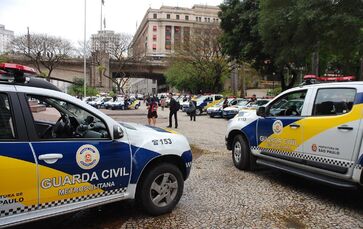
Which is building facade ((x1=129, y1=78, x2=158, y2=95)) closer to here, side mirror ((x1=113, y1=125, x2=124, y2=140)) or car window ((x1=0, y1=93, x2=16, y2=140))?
side mirror ((x1=113, y1=125, x2=124, y2=140))

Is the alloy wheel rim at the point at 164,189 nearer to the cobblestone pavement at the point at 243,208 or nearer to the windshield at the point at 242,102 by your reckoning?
the cobblestone pavement at the point at 243,208

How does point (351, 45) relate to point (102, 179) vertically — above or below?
above

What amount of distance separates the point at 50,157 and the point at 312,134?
3.88 metres

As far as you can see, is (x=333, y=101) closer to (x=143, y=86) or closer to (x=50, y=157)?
(x=50, y=157)

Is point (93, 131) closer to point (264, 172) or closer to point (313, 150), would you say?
point (313, 150)

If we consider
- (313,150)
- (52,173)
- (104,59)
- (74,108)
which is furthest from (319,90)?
(104,59)

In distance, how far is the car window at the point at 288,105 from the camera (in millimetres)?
5707

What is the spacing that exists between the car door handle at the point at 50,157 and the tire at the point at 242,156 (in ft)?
14.1

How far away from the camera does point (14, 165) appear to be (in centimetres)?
303

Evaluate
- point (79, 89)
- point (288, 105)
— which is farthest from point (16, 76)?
point (79, 89)

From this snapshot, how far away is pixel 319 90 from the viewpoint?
5.33 m

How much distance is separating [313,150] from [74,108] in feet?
11.9

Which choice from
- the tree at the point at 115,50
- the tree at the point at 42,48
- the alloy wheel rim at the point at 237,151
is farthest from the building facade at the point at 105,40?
the alloy wheel rim at the point at 237,151

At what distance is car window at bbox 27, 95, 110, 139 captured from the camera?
3.47 m
